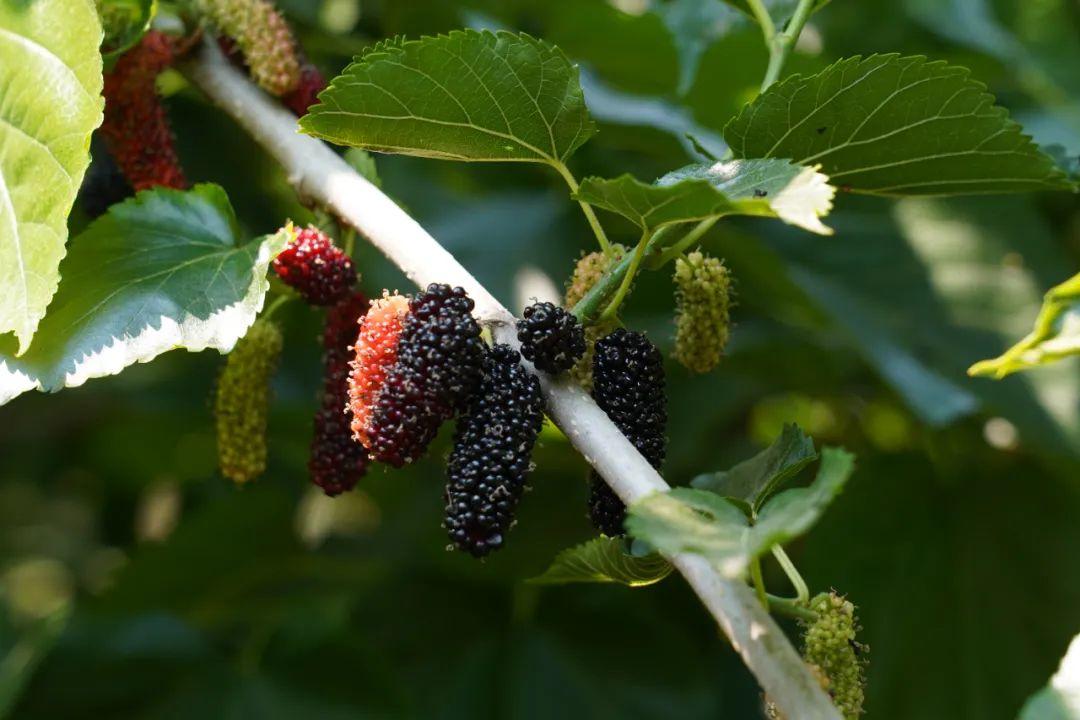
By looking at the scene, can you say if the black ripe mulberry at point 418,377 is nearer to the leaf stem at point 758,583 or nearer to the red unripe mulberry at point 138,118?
the leaf stem at point 758,583

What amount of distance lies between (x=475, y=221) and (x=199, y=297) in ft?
2.78

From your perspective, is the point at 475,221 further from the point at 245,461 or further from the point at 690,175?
the point at 690,175

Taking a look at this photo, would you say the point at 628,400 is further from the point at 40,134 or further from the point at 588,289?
the point at 40,134

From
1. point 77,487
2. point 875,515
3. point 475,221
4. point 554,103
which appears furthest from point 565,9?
point 77,487

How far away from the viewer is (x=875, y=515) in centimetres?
124

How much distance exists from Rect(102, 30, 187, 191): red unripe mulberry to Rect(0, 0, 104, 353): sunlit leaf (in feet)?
0.50

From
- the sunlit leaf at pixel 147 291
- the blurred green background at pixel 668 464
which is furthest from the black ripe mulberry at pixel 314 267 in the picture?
the blurred green background at pixel 668 464

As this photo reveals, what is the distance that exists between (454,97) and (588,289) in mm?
131

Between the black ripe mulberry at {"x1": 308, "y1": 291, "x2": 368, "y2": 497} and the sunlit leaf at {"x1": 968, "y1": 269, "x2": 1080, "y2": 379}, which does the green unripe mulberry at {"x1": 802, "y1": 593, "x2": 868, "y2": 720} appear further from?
the black ripe mulberry at {"x1": 308, "y1": 291, "x2": 368, "y2": 497}

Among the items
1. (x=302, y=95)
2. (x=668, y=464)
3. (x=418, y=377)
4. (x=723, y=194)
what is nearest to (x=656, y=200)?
(x=723, y=194)

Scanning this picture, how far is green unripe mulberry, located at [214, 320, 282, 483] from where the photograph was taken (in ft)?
2.43

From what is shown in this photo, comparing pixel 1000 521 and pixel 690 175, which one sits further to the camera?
pixel 1000 521

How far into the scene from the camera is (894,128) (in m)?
0.63

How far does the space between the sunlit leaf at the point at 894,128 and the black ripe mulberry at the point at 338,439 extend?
27cm
